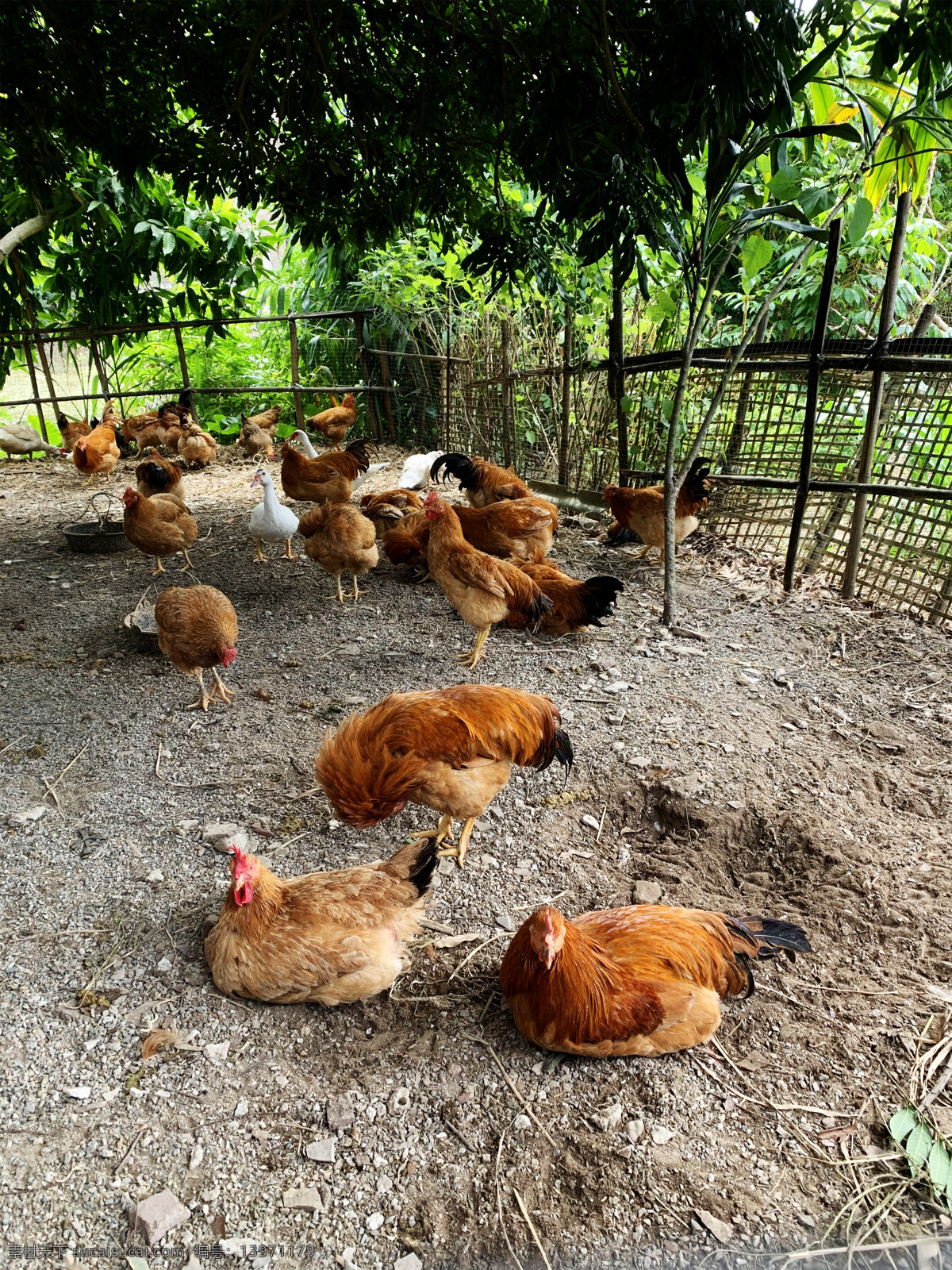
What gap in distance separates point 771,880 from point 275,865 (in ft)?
6.68

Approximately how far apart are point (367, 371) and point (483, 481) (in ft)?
21.3

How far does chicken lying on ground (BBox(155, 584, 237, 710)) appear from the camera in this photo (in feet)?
13.3

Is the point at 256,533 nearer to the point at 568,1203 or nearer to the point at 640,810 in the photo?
the point at 640,810

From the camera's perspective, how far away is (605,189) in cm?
387

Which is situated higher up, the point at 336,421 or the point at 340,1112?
the point at 336,421

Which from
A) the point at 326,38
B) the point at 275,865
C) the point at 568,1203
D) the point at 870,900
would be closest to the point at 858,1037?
the point at 870,900

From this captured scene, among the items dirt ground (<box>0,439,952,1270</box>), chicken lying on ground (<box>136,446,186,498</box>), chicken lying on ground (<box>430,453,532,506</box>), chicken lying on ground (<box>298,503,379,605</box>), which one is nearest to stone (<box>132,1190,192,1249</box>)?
dirt ground (<box>0,439,952,1270</box>)

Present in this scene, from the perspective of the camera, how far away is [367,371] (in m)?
12.4

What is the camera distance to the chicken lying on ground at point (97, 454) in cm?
966

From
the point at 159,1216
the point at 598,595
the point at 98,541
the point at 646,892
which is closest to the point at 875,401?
the point at 598,595

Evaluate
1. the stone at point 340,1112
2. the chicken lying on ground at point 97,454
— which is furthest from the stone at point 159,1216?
the chicken lying on ground at point 97,454

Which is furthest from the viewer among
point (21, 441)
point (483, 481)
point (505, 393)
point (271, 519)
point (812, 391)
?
point (21, 441)

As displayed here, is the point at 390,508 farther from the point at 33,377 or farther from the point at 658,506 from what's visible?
the point at 33,377

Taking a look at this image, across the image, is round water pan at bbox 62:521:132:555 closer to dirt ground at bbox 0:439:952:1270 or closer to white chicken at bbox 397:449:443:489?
dirt ground at bbox 0:439:952:1270
